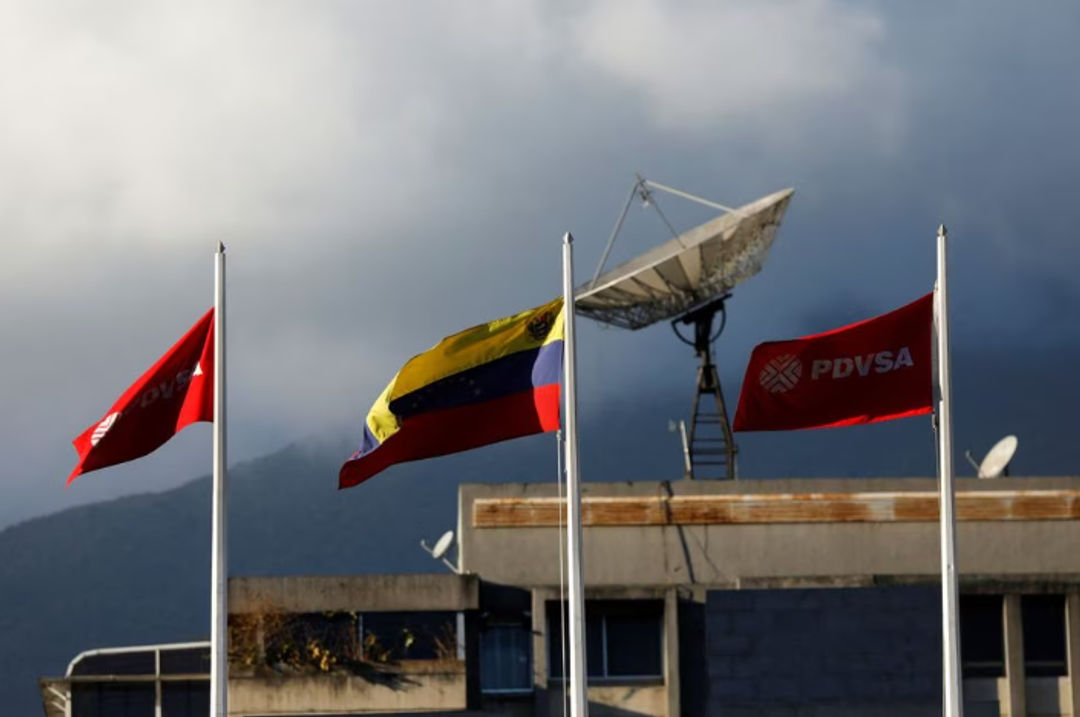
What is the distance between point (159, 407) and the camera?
3397 centimetres

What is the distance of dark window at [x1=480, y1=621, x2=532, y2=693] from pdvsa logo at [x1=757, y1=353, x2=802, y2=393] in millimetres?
20234

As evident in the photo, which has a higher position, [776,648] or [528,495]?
[528,495]

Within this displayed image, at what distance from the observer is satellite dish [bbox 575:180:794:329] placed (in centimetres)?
5659

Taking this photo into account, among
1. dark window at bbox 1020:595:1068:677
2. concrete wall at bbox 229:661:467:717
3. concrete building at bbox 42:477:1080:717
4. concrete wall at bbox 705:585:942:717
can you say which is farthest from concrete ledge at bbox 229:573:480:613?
dark window at bbox 1020:595:1068:677

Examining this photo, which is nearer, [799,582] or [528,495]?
[799,582]

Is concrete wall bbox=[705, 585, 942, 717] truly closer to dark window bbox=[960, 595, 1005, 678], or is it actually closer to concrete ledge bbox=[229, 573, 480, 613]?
Answer: dark window bbox=[960, 595, 1005, 678]

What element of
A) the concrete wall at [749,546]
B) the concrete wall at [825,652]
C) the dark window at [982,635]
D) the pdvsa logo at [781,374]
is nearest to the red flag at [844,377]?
the pdvsa logo at [781,374]

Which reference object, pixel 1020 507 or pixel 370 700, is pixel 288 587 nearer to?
pixel 370 700

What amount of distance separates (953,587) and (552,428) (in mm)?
6951

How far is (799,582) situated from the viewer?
Answer: 162ft

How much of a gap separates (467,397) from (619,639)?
61.2 feet

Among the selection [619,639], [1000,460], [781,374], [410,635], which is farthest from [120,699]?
[781,374]

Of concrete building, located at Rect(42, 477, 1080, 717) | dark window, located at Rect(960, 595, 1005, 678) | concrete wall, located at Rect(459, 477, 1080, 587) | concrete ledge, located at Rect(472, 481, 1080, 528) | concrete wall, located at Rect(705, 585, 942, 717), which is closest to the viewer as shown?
concrete wall, located at Rect(705, 585, 942, 717)

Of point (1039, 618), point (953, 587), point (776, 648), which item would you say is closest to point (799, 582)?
point (776, 648)
